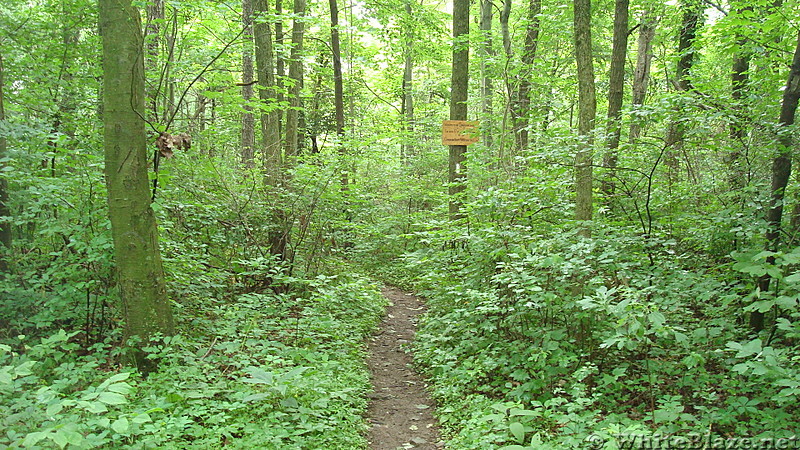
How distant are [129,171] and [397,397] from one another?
4.01 meters

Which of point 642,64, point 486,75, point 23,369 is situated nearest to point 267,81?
point 486,75

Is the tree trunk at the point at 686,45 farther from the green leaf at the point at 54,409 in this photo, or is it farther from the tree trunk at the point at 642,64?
the green leaf at the point at 54,409

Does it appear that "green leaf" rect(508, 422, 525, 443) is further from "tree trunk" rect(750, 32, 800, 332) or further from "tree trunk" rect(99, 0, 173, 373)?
"tree trunk" rect(99, 0, 173, 373)

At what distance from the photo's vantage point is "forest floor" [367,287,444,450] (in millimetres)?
4789

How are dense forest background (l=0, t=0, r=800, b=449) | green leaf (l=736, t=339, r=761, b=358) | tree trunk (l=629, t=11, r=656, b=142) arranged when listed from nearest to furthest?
green leaf (l=736, t=339, r=761, b=358) → dense forest background (l=0, t=0, r=800, b=449) → tree trunk (l=629, t=11, r=656, b=142)

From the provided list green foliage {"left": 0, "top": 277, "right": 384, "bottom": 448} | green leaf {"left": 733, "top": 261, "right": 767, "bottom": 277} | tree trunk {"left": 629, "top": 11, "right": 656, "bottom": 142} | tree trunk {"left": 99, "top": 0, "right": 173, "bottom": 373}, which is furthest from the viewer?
tree trunk {"left": 629, "top": 11, "right": 656, "bottom": 142}

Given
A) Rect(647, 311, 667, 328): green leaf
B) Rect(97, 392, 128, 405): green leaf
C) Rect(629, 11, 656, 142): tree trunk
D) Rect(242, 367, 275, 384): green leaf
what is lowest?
Rect(242, 367, 275, 384): green leaf

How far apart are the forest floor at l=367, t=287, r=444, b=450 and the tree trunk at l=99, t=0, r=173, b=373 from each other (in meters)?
2.53

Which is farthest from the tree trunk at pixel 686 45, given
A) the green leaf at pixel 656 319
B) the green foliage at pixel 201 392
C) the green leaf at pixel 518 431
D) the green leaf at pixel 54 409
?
the green leaf at pixel 54 409

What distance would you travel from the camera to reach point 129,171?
4578 millimetres

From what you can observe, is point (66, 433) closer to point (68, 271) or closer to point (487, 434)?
point (68, 271)

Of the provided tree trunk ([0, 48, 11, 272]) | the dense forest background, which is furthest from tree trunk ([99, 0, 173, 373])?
tree trunk ([0, 48, 11, 272])

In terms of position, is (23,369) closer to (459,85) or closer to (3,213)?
(3,213)

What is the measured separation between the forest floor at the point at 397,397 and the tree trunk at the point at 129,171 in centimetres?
253
